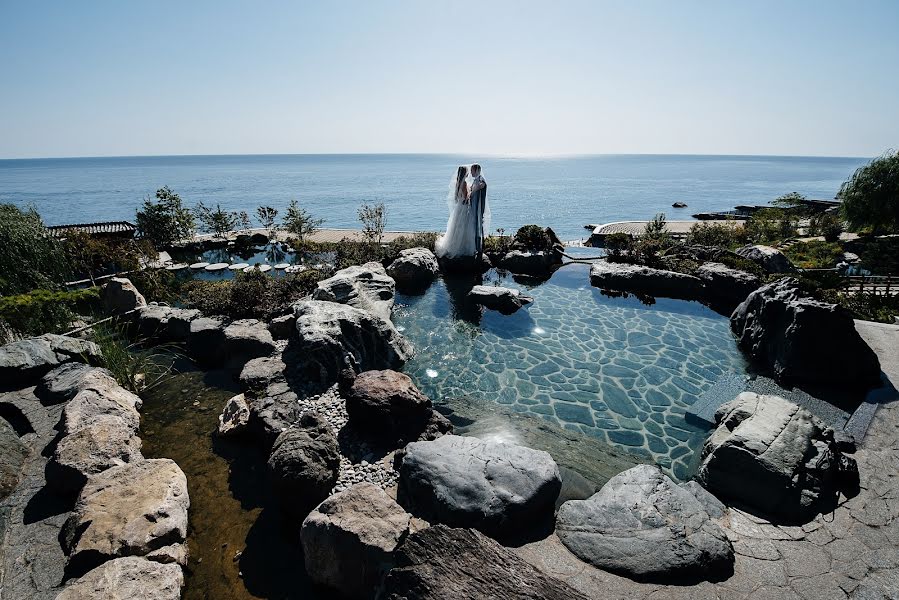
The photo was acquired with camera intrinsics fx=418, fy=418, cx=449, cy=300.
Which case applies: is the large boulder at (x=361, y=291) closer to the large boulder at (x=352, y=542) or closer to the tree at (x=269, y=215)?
the large boulder at (x=352, y=542)

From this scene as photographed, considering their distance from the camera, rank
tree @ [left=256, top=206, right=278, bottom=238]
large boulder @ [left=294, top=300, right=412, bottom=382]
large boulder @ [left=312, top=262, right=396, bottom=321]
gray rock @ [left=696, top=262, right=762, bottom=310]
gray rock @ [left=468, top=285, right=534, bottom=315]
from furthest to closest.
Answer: tree @ [left=256, top=206, right=278, bottom=238] < gray rock @ [left=696, top=262, right=762, bottom=310] < gray rock @ [left=468, top=285, right=534, bottom=315] < large boulder @ [left=312, top=262, right=396, bottom=321] < large boulder @ [left=294, top=300, right=412, bottom=382]

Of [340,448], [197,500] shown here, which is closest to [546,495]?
[340,448]

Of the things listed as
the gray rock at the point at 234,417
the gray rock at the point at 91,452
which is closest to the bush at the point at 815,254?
the gray rock at the point at 234,417

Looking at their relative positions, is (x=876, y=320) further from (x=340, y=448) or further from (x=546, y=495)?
(x=340, y=448)

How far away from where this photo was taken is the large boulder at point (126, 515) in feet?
17.0

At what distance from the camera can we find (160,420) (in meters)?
8.77

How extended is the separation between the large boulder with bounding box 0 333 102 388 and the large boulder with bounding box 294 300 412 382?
475cm

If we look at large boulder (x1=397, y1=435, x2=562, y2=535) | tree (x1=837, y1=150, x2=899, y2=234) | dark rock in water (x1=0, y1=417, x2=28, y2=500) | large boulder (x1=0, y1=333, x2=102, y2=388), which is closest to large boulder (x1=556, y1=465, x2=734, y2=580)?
large boulder (x1=397, y1=435, x2=562, y2=535)

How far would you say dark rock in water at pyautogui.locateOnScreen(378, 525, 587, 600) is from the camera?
3.77m

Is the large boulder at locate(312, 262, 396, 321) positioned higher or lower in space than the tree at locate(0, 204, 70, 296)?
lower

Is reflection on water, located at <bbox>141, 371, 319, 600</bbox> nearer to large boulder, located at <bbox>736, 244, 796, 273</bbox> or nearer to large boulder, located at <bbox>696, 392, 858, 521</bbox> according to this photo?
large boulder, located at <bbox>696, 392, 858, 521</bbox>

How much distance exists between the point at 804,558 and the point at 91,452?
406 inches

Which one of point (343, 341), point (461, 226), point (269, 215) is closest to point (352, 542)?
point (343, 341)

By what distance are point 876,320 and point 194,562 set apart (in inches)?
723
